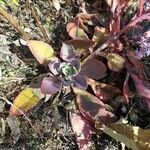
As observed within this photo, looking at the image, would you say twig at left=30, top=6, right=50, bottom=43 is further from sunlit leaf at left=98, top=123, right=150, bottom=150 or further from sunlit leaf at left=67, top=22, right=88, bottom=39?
sunlit leaf at left=98, top=123, right=150, bottom=150

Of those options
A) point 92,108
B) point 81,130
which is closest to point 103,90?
point 92,108

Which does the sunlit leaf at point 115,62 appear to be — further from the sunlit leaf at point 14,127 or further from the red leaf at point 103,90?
the sunlit leaf at point 14,127

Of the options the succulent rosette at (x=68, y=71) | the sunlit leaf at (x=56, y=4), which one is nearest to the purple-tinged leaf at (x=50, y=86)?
the succulent rosette at (x=68, y=71)

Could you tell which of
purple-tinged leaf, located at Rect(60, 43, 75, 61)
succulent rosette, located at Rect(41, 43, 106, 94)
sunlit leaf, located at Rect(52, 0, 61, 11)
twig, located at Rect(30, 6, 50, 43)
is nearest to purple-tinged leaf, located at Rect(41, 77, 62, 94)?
succulent rosette, located at Rect(41, 43, 106, 94)

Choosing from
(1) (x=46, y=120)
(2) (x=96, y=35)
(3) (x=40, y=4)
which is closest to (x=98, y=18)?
(2) (x=96, y=35)

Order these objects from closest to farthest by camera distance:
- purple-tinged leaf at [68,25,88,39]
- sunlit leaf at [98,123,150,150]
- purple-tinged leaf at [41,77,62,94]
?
sunlit leaf at [98,123,150,150], purple-tinged leaf at [41,77,62,94], purple-tinged leaf at [68,25,88,39]

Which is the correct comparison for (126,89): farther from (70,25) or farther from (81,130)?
(70,25)

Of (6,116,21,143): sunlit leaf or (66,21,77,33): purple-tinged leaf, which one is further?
(66,21,77,33): purple-tinged leaf
